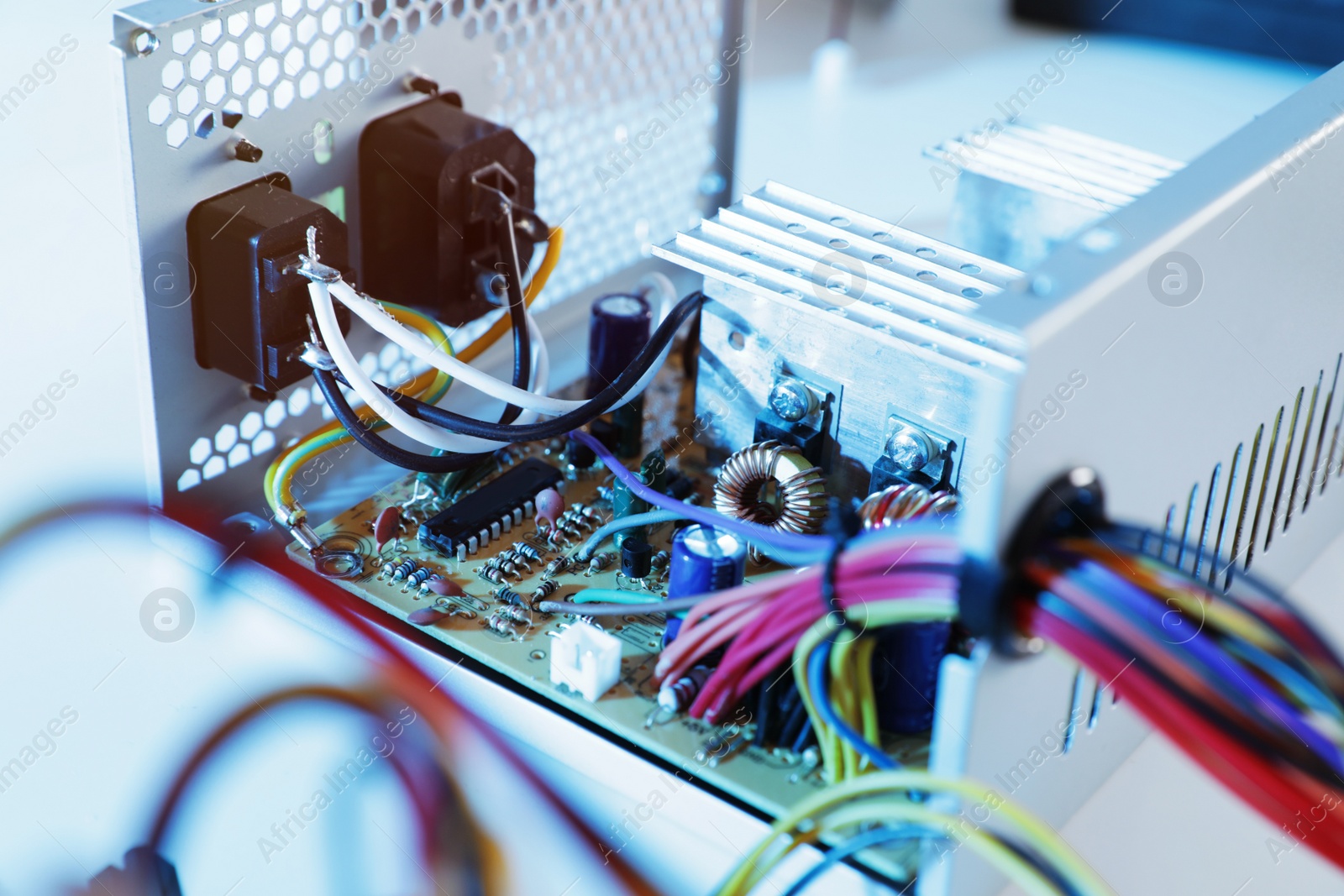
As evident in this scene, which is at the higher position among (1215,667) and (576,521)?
(1215,667)

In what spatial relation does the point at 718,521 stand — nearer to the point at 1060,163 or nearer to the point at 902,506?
the point at 902,506

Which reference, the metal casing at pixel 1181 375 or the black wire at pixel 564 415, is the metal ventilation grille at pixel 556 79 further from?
the metal casing at pixel 1181 375

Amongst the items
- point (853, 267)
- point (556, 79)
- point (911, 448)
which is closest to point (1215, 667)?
point (911, 448)

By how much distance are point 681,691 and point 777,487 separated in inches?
8.8

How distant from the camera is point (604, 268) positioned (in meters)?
1.69

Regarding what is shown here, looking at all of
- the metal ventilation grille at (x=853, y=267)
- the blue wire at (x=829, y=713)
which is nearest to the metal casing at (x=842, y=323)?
the metal ventilation grille at (x=853, y=267)

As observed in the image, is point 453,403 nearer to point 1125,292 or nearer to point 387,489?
point 387,489

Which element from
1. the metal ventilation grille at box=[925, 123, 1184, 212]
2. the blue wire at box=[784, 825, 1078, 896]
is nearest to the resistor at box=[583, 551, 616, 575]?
the blue wire at box=[784, 825, 1078, 896]

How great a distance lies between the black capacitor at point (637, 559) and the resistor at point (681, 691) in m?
0.14

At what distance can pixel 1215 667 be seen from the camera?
0.75 meters

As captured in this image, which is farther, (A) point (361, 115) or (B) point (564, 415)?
(A) point (361, 115)

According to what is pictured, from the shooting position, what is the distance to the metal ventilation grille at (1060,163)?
1347 millimetres

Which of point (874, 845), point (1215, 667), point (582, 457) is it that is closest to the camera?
point (1215, 667)

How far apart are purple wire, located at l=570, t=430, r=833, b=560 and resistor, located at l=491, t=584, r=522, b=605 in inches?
5.1
